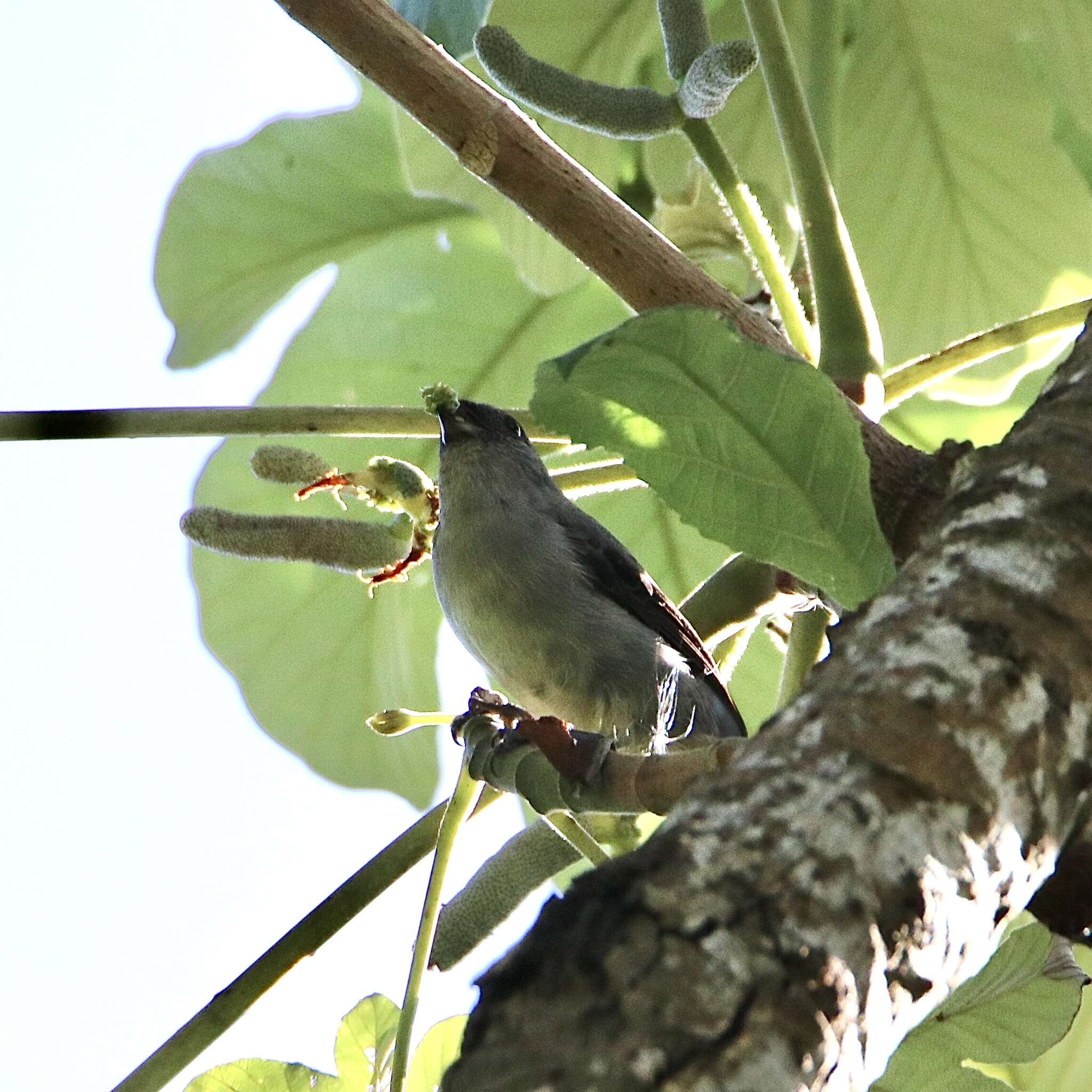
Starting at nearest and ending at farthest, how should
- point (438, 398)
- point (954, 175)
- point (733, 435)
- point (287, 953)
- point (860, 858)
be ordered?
1. point (860, 858)
2. point (733, 435)
3. point (287, 953)
4. point (438, 398)
5. point (954, 175)

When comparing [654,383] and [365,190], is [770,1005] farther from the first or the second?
[365,190]

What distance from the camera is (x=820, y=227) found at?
1122 mm

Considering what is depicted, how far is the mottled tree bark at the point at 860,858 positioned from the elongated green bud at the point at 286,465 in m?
0.72

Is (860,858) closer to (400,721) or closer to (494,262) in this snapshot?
(400,721)

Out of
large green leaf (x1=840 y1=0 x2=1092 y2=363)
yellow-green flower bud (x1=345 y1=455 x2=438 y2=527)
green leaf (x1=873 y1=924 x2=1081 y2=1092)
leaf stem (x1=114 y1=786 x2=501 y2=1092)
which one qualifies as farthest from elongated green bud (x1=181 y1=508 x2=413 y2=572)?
large green leaf (x1=840 y1=0 x2=1092 y2=363)

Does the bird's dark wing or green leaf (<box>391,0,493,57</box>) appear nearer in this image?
green leaf (<box>391,0,493,57</box>)

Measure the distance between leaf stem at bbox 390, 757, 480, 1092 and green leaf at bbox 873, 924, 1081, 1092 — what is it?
0.36 m

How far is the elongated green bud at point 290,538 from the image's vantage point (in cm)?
121

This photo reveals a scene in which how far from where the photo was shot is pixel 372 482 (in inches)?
47.2

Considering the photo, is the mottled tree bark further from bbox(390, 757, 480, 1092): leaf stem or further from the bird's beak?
the bird's beak

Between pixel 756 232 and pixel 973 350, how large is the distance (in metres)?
0.23

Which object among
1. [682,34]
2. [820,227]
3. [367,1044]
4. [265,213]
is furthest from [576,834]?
[265,213]

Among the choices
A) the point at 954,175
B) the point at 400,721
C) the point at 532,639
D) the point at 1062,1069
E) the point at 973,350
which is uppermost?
the point at 954,175

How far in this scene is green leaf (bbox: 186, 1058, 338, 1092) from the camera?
109 cm
